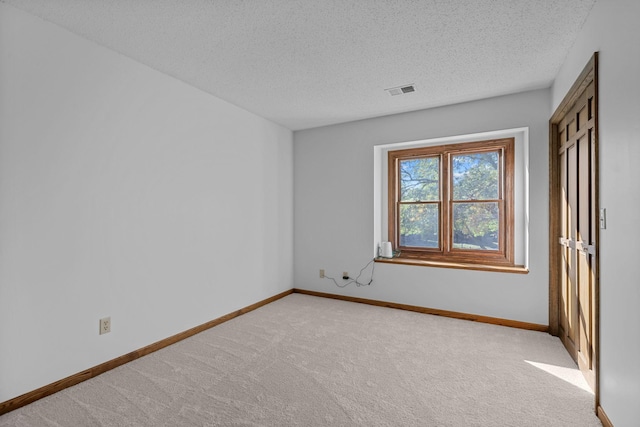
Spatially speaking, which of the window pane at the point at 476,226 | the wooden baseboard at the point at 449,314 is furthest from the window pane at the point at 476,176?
the wooden baseboard at the point at 449,314

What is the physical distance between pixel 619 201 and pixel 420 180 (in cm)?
264

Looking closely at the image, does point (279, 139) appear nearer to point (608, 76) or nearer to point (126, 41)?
point (126, 41)

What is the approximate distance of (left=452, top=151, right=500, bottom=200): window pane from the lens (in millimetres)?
3739

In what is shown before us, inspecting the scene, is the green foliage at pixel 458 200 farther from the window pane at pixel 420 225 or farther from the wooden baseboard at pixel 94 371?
the wooden baseboard at pixel 94 371

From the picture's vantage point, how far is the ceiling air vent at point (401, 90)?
3137 mm

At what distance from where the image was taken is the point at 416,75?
9.42 feet

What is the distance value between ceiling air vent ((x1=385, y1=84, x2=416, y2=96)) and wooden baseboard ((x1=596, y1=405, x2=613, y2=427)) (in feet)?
9.02

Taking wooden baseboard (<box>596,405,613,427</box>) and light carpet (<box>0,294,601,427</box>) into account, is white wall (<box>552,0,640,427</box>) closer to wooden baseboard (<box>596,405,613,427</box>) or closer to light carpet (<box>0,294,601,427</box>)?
wooden baseboard (<box>596,405,613,427</box>)

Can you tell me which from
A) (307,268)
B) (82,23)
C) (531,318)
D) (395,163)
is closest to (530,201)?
(531,318)

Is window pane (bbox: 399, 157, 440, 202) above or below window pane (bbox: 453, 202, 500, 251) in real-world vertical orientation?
above

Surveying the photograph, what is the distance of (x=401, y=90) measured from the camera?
10.5 feet

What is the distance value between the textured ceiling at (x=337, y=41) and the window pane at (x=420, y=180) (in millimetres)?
977

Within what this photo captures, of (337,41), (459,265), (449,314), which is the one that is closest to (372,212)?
(459,265)

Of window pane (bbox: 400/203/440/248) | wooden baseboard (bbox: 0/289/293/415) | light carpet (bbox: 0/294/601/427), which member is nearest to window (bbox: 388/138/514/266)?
window pane (bbox: 400/203/440/248)
